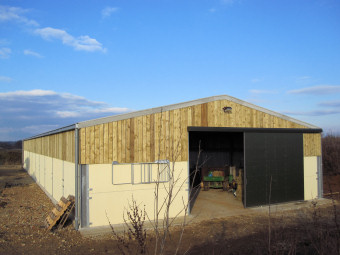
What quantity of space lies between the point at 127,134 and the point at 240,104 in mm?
5070

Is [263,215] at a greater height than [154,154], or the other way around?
[154,154]

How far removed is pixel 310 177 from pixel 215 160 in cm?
646

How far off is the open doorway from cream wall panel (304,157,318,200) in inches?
145

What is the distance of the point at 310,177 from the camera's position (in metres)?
13.2

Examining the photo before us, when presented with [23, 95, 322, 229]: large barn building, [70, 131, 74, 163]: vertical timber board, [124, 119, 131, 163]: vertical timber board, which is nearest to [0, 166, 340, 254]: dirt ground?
[23, 95, 322, 229]: large barn building

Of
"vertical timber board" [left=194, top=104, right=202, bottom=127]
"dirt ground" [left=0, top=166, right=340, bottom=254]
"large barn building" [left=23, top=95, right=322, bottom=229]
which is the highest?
"vertical timber board" [left=194, top=104, right=202, bottom=127]

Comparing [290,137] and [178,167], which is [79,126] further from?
[290,137]

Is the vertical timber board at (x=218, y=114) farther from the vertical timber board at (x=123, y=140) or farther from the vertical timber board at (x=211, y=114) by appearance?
the vertical timber board at (x=123, y=140)

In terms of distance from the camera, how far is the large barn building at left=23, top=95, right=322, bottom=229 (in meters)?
9.09

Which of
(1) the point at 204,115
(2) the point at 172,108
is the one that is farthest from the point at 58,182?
(1) the point at 204,115

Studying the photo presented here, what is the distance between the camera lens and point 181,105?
417 inches

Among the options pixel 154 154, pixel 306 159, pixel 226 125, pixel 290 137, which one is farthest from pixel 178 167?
pixel 306 159

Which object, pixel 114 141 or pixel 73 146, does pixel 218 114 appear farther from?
pixel 73 146

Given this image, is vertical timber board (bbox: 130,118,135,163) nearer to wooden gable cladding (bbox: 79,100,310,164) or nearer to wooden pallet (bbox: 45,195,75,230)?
wooden gable cladding (bbox: 79,100,310,164)
